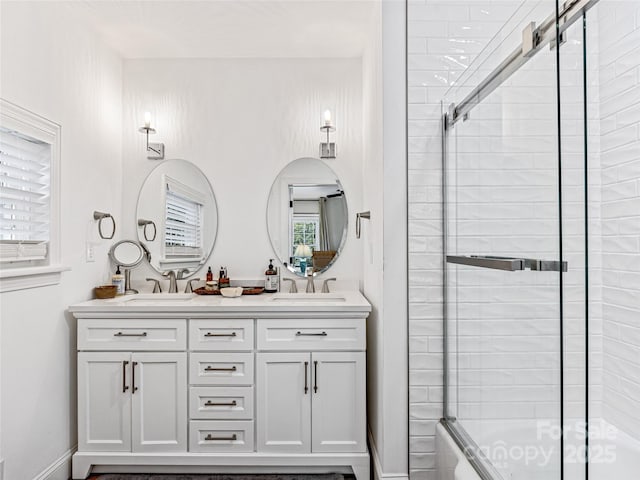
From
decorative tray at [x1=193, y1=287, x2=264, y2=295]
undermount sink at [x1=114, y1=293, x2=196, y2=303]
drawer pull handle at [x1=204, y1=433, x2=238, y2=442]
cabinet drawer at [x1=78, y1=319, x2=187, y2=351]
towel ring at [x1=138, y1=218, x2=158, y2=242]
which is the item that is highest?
towel ring at [x1=138, y1=218, x2=158, y2=242]

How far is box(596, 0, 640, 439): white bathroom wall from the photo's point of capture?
1.55m

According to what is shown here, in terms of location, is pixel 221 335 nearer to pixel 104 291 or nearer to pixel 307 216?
pixel 104 291

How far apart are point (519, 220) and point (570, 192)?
24 centimetres

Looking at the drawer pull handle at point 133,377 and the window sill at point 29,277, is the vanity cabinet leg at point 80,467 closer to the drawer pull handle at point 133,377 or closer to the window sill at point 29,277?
the drawer pull handle at point 133,377

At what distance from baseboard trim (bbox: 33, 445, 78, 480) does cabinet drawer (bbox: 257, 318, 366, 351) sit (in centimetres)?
112

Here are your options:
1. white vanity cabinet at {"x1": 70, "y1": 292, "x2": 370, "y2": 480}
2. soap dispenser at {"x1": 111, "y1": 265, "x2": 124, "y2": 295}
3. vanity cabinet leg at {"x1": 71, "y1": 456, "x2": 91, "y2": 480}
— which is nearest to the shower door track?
white vanity cabinet at {"x1": 70, "y1": 292, "x2": 370, "y2": 480}

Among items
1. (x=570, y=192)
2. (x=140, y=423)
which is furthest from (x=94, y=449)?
(x=570, y=192)

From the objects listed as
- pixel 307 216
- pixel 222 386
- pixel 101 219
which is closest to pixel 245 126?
pixel 307 216

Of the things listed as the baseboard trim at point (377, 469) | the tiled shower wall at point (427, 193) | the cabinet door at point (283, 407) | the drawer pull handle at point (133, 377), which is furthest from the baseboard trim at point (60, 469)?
the tiled shower wall at point (427, 193)

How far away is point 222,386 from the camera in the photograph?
2295 mm

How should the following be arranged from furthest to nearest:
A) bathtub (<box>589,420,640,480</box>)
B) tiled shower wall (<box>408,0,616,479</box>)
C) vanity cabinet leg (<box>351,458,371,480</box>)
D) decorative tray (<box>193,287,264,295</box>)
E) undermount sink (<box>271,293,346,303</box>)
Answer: decorative tray (<box>193,287,264,295</box>) → undermount sink (<box>271,293,346,303</box>) → vanity cabinet leg (<box>351,458,371,480</box>) → tiled shower wall (<box>408,0,616,479</box>) → bathtub (<box>589,420,640,480</box>)

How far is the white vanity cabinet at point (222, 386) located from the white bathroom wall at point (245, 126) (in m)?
0.74

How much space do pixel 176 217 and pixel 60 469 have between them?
153cm

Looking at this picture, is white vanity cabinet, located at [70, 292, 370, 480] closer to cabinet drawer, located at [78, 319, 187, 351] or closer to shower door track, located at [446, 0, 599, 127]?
cabinet drawer, located at [78, 319, 187, 351]
